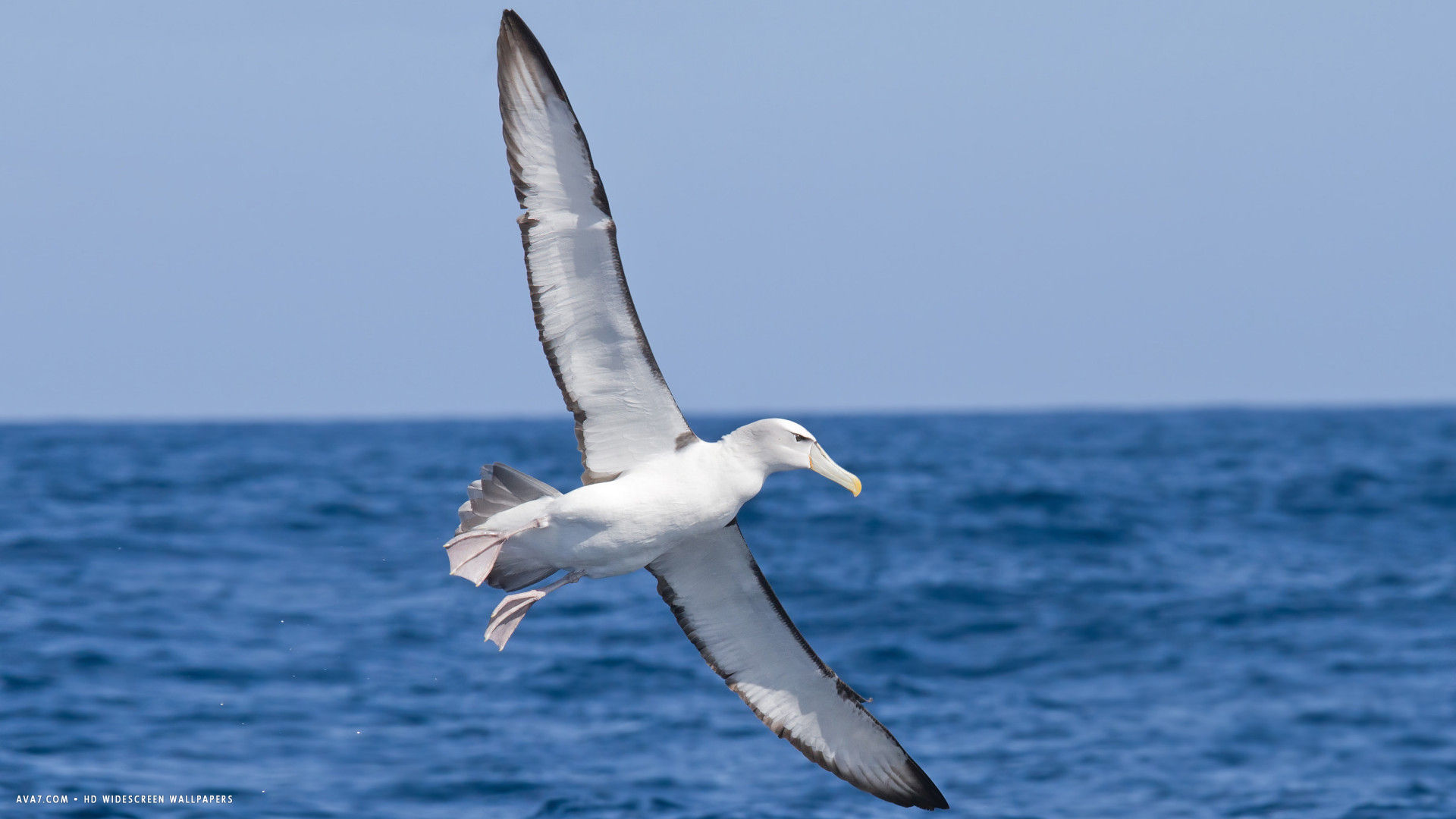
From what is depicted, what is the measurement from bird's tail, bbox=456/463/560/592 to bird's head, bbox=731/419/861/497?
44.6 inches

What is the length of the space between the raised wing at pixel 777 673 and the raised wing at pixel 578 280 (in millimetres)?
1044

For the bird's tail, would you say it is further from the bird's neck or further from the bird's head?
the bird's head

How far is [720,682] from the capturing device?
16672mm

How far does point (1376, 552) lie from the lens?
26578 millimetres

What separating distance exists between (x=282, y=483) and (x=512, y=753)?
25706mm

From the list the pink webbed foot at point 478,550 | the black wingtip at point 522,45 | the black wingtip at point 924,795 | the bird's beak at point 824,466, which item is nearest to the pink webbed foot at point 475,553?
the pink webbed foot at point 478,550

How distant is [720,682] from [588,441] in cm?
954

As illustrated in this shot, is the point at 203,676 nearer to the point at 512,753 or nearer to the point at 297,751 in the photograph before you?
the point at 297,751

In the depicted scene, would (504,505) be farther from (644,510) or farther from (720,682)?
(720,682)

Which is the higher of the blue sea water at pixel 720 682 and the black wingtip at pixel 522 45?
the black wingtip at pixel 522 45

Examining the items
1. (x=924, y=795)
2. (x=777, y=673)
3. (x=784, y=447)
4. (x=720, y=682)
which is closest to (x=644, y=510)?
(x=784, y=447)

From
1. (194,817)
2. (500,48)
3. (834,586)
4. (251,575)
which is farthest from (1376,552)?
(500,48)

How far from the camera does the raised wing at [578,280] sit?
22.1 ft

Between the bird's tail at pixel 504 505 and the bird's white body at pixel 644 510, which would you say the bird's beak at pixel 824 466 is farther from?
the bird's tail at pixel 504 505
